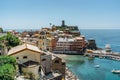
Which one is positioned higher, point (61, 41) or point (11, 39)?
point (11, 39)

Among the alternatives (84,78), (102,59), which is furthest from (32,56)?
(102,59)

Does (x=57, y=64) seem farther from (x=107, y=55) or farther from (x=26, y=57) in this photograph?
(x=107, y=55)

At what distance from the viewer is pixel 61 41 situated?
100688 millimetres

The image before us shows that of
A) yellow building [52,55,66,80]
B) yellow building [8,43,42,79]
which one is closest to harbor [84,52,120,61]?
yellow building [52,55,66,80]

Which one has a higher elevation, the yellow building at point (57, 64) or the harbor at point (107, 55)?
the yellow building at point (57, 64)

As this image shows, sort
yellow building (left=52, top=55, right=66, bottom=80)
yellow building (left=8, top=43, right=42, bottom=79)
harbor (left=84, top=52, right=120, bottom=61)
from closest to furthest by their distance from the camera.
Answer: yellow building (left=8, top=43, right=42, bottom=79), yellow building (left=52, top=55, right=66, bottom=80), harbor (left=84, top=52, right=120, bottom=61)

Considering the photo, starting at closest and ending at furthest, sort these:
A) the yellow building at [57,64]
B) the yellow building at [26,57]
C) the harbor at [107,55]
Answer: the yellow building at [26,57] → the yellow building at [57,64] → the harbor at [107,55]

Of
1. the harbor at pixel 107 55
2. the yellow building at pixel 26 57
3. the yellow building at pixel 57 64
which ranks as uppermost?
the yellow building at pixel 26 57

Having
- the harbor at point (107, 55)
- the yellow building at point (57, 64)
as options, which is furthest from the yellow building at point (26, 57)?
the harbor at point (107, 55)

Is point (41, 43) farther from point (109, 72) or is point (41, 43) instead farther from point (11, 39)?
point (109, 72)

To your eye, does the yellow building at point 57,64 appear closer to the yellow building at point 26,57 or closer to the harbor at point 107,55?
the yellow building at point 26,57

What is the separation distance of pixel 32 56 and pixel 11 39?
12.2 meters

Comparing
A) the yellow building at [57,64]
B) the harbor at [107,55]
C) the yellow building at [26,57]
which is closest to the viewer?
the yellow building at [26,57]

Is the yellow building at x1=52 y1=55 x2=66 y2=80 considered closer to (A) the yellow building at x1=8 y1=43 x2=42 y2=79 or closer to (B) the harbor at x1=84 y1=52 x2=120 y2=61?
(A) the yellow building at x1=8 y1=43 x2=42 y2=79
